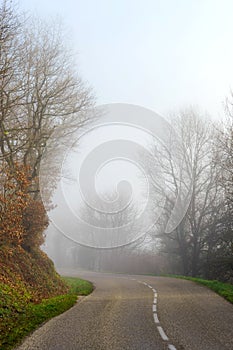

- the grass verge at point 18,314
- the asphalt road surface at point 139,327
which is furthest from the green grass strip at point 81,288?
the asphalt road surface at point 139,327

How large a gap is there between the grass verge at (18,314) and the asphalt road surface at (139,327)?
27 cm

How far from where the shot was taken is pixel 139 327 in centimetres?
995

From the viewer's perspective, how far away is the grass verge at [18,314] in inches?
340

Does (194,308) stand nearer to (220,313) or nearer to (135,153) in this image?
(220,313)

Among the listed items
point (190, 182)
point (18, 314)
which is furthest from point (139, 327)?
point (190, 182)

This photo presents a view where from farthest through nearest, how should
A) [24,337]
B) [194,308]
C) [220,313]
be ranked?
[194,308]
[220,313]
[24,337]

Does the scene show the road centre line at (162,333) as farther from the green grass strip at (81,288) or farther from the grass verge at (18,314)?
the green grass strip at (81,288)

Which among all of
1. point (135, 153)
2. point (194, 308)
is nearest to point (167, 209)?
point (135, 153)

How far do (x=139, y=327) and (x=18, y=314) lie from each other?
3829 mm

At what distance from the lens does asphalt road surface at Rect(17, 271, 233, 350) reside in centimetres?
796

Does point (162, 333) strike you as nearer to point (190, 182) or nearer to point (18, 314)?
point (18, 314)

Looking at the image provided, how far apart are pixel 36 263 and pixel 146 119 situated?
17975mm

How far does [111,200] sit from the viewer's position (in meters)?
66.8

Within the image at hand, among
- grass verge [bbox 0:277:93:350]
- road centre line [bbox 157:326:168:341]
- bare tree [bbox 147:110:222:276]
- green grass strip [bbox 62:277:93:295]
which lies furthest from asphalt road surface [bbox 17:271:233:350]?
bare tree [bbox 147:110:222:276]
